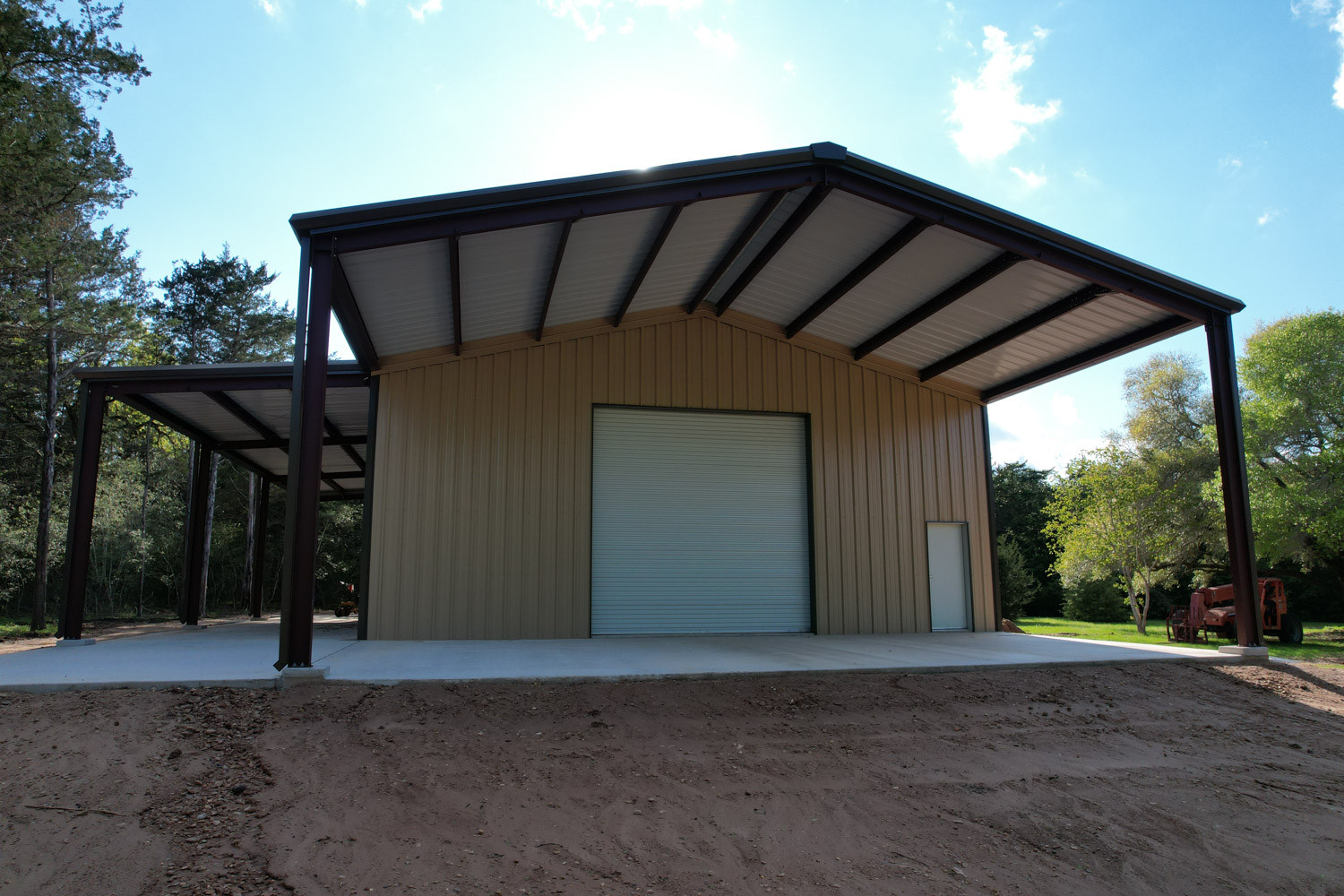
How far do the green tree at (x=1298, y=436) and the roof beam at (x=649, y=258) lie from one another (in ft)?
57.5

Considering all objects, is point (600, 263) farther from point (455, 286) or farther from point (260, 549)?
point (260, 549)

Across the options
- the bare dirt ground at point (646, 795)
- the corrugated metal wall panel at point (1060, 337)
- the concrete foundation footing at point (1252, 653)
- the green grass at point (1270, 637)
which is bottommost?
the green grass at point (1270, 637)

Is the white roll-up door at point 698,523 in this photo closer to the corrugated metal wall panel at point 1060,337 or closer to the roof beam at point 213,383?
the corrugated metal wall panel at point 1060,337

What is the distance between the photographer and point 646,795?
4.46m

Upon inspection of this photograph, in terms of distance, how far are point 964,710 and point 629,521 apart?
225 inches

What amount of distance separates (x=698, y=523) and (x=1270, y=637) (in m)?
16.3

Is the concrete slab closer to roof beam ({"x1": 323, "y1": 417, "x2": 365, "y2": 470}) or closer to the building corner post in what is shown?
the building corner post

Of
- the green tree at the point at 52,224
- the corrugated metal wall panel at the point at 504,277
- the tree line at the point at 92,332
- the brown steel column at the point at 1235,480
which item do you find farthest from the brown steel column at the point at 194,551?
the brown steel column at the point at 1235,480

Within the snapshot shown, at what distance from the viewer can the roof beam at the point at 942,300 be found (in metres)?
8.58

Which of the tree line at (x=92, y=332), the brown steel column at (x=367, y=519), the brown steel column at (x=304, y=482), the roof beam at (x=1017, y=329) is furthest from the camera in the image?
the tree line at (x=92, y=332)

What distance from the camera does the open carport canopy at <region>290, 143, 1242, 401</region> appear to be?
6.86 metres

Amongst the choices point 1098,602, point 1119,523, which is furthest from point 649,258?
point 1098,602

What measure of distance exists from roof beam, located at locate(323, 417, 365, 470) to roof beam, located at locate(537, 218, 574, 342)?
3.86 m

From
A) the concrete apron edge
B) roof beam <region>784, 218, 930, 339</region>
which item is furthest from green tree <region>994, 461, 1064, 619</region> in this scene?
the concrete apron edge
